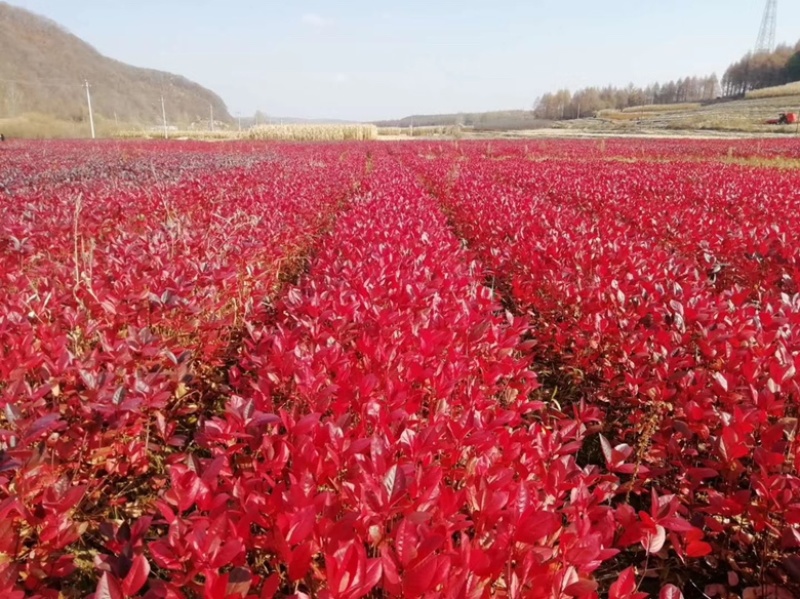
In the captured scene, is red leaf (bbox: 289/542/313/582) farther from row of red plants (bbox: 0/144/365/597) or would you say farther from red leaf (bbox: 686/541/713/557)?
red leaf (bbox: 686/541/713/557)

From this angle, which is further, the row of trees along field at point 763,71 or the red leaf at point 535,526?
the row of trees along field at point 763,71

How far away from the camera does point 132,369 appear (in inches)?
95.0

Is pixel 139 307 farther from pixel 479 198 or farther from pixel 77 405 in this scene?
pixel 479 198


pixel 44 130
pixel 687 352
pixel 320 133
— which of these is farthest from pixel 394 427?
pixel 44 130

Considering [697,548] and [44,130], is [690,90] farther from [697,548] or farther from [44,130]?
[697,548]

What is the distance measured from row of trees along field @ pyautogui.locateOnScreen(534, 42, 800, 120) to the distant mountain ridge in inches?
3264

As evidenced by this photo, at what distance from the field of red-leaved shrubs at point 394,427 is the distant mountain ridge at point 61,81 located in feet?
292

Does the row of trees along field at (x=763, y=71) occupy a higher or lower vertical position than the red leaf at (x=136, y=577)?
Result: higher

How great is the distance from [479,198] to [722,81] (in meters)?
138

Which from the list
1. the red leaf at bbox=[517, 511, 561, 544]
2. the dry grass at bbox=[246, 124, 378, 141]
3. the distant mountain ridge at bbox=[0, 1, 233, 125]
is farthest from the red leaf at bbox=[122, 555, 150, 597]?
the distant mountain ridge at bbox=[0, 1, 233, 125]

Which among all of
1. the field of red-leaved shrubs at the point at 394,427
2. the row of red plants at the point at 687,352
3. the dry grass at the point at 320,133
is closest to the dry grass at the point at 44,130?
the dry grass at the point at 320,133

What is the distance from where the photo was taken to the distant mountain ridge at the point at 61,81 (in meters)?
88.7

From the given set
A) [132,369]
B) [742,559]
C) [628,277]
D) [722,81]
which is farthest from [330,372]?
[722,81]

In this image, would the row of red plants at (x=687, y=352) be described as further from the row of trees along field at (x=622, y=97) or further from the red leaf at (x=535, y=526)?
the row of trees along field at (x=622, y=97)
